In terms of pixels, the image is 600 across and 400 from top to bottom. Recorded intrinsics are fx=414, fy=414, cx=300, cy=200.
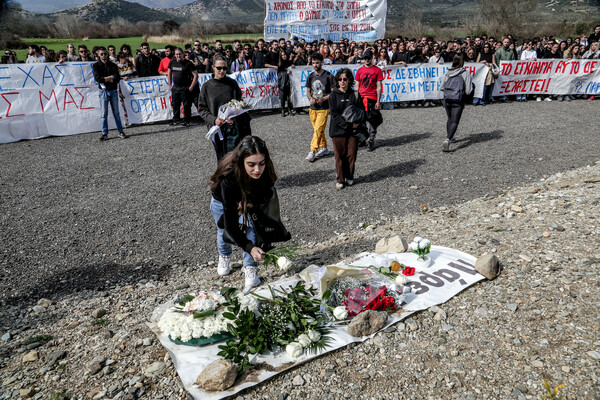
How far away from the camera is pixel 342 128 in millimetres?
6953

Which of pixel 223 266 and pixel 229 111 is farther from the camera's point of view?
pixel 229 111

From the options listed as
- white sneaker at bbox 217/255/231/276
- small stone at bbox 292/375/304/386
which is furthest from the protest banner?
small stone at bbox 292/375/304/386

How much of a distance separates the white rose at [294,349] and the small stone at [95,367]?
1.51 meters

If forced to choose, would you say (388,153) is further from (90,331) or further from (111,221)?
(90,331)

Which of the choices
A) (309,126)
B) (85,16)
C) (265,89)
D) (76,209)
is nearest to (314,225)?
(76,209)

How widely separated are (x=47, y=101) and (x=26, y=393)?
1034cm

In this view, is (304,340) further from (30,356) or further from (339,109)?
(339,109)

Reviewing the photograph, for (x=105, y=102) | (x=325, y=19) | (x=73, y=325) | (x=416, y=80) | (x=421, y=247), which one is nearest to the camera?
(x=73, y=325)

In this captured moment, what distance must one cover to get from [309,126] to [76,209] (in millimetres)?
6929

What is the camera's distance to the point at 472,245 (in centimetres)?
487

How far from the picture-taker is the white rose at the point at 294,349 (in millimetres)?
3182

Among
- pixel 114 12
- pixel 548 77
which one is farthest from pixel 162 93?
pixel 114 12

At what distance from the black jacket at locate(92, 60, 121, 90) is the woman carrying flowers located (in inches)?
315

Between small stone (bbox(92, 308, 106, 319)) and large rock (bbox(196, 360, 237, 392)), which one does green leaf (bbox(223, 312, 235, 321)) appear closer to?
large rock (bbox(196, 360, 237, 392))
